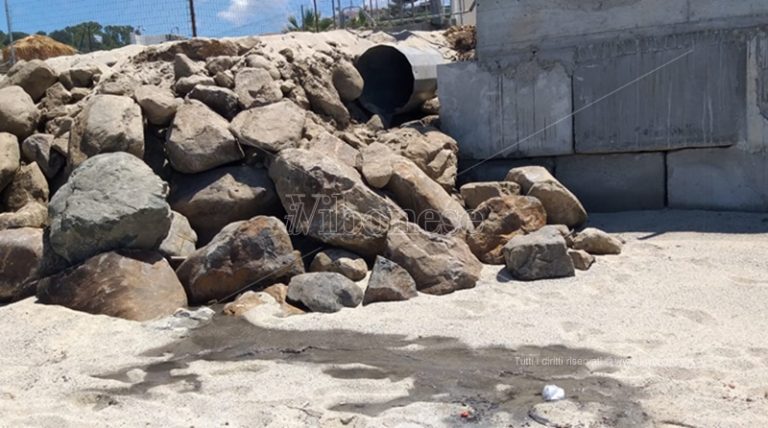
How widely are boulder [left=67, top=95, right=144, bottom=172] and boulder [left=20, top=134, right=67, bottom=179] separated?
0.38m

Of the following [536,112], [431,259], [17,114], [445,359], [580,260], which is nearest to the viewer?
[445,359]

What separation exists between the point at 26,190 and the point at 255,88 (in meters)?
2.51

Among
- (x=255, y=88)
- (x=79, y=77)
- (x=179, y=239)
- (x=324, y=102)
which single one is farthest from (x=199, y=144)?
(x=79, y=77)

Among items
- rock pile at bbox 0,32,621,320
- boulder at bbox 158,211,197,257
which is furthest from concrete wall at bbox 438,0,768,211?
boulder at bbox 158,211,197,257

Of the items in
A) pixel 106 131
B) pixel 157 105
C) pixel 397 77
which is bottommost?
pixel 106 131

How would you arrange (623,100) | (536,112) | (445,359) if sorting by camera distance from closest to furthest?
(445,359) < (623,100) < (536,112)

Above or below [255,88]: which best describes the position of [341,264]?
below

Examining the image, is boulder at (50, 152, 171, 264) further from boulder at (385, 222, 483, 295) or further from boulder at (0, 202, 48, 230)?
boulder at (385, 222, 483, 295)

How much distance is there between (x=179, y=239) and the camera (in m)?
6.79

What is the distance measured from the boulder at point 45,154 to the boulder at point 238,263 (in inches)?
80.9

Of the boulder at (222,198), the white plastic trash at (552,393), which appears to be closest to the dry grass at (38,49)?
the boulder at (222,198)

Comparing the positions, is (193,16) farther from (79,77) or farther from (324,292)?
(324,292)

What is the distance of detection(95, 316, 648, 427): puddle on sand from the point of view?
4.03 m

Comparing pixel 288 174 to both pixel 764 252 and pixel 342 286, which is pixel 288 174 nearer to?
pixel 342 286
